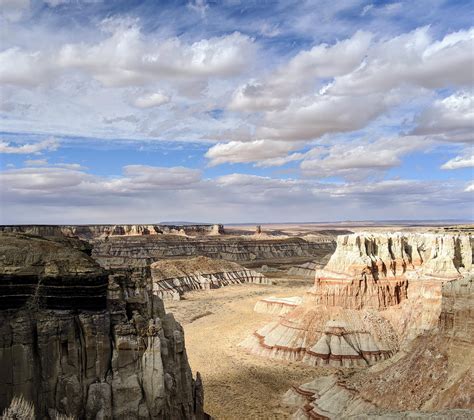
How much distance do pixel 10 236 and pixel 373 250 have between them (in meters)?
36.6

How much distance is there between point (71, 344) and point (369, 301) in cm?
3357

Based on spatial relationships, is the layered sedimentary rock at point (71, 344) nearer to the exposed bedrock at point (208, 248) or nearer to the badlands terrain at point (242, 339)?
the badlands terrain at point (242, 339)

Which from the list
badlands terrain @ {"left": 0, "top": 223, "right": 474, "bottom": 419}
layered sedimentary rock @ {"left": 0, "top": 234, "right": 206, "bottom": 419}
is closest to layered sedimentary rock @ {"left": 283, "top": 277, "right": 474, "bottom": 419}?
badlands terrain @ {"left": 0, "top": 223, "right": 474, "bottom": 419}

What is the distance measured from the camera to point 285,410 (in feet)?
96.2

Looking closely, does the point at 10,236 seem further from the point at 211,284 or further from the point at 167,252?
the point at 167,252

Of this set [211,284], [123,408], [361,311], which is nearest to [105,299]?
[123,408]

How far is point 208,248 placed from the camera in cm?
15250

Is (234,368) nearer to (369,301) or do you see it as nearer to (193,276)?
(369,301)

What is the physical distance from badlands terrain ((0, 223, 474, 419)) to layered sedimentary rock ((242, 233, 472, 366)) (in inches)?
4.6

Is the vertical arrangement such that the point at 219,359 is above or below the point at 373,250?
below

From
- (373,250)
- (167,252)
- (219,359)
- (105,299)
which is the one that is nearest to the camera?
(105,299)

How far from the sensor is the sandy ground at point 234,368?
3008cm

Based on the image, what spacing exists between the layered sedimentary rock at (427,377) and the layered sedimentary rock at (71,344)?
416 inches

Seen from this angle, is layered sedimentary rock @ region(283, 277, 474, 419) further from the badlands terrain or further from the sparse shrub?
the sparse shrub
